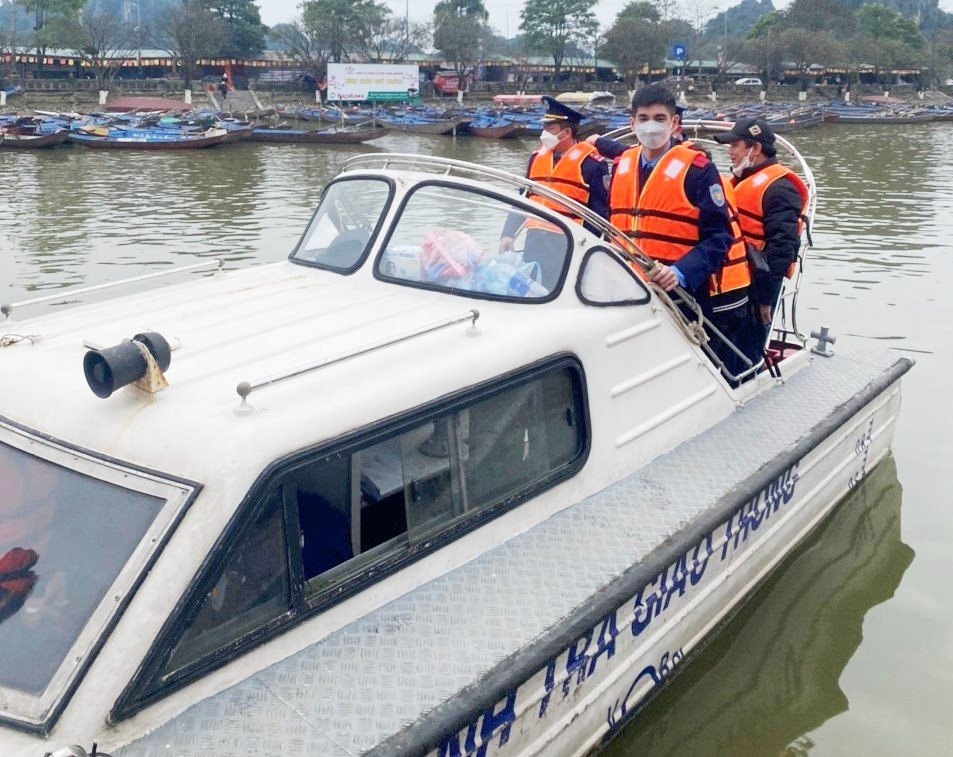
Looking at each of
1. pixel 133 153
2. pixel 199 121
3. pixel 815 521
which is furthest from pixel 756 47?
pixel 815 521

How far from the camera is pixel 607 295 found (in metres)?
4.09

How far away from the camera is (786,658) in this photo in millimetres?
4555

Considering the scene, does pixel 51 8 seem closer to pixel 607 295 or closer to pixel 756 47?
pixel 756 47

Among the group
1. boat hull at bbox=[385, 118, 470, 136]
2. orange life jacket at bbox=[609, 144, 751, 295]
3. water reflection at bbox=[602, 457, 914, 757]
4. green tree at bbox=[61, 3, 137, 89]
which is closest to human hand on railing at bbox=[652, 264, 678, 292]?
orange life jacket at bbox=[609, 144, 751, 295]

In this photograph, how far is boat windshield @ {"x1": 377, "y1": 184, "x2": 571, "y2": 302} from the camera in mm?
3961

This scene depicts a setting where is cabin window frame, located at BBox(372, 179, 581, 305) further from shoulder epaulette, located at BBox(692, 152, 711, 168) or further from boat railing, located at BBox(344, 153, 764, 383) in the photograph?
shoulder epaulette, located at BBox(692, 152, 711, 168)

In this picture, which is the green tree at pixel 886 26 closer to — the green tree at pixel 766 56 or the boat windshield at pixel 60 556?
the green tree at pixel 766 56

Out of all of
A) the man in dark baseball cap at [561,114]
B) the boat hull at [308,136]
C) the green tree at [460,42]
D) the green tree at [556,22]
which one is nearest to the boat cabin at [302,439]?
the man in dark baseball cap at [561,114]

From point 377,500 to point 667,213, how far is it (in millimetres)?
2430

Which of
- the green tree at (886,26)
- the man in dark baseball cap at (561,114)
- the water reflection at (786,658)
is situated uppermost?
the green tree at (886,26)

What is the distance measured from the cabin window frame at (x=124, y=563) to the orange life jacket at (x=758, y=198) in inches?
163

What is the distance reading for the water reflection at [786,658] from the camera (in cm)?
404

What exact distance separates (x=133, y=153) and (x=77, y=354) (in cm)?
3025

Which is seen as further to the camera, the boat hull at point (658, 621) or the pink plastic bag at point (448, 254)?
the pink plastic bag at point (448, 254)
